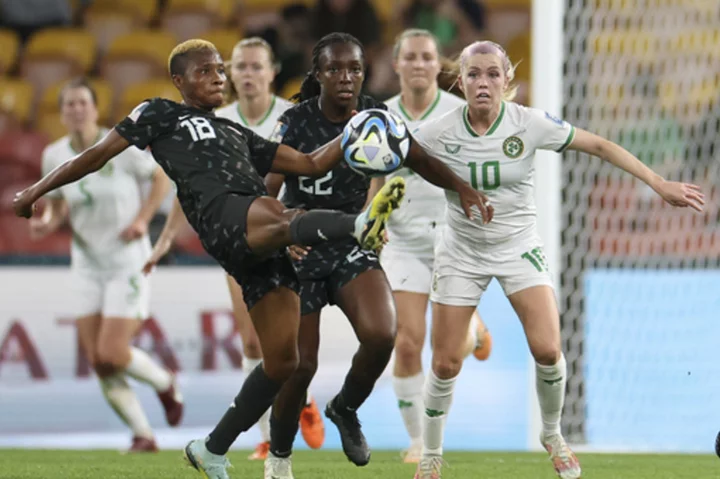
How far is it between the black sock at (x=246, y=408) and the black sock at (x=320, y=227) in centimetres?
72

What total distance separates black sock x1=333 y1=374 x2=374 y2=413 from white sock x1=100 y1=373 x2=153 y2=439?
2913 mm

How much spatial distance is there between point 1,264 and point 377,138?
17.6 ft

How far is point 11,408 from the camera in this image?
928 cm

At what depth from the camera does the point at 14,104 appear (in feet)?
41.1

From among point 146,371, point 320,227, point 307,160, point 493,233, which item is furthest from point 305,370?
point 146,371

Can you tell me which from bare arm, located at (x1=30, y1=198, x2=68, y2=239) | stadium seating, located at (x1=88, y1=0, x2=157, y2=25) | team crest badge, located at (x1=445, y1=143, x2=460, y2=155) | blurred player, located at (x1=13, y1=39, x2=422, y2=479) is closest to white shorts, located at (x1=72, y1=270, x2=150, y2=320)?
bare arm, located at (x1=30, y1=198, x2=68, y2=239)

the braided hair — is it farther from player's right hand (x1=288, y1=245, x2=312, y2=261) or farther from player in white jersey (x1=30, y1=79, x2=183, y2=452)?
player in white jersey (x1=30, y1=79, x2=183, y2=452)

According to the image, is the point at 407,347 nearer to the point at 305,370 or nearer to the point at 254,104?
the point at 254,104

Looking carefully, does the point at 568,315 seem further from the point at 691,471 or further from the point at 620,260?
the point at 691,471

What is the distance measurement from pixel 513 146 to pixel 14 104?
793 centimetres

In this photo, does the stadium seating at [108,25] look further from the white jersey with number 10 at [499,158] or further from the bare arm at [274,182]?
the white jersey with number 10 at [499,158]

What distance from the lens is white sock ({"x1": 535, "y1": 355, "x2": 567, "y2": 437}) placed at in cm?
563

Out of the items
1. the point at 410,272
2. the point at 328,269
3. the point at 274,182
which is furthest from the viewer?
the point at 410,272

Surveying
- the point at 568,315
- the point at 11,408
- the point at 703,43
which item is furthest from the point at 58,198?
the point at 703,43
